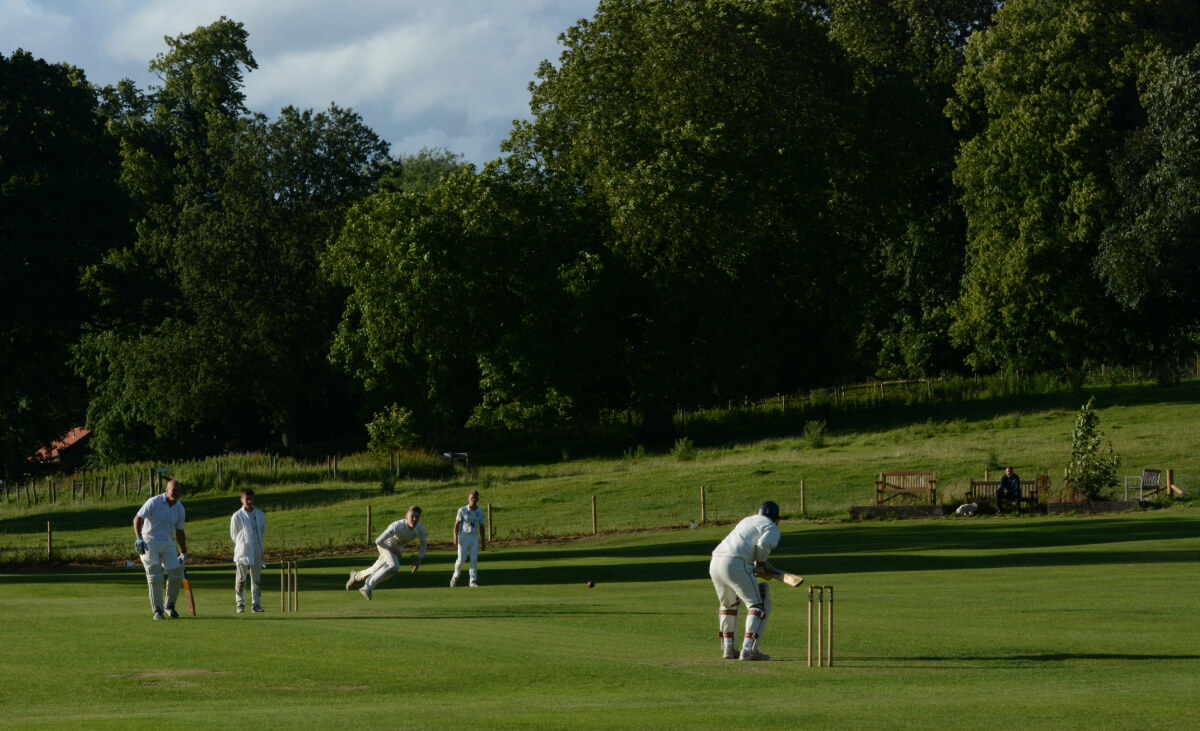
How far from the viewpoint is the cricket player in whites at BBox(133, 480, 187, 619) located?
2191cm

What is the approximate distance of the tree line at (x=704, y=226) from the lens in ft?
208

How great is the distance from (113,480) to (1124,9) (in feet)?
174

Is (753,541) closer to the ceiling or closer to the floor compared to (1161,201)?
closer to the floor

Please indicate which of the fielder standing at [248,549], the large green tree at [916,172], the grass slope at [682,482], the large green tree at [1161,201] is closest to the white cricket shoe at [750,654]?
the fielder standing at [248,549]

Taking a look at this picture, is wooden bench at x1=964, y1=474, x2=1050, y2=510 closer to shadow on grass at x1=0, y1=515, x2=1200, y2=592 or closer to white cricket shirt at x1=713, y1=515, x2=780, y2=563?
shadow on grass at x1=0, y1=515, x2=1200, y2=592

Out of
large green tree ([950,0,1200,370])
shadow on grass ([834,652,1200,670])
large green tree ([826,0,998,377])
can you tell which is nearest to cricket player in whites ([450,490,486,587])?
shadow on grass ([834,652,1200,670])

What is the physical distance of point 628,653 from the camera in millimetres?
16641

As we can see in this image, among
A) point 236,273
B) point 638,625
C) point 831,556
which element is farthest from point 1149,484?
point 236,273

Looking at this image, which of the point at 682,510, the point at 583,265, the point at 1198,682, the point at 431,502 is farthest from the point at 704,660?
the point at 583,265

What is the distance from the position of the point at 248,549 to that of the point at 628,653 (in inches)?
336

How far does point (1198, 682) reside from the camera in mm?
13227

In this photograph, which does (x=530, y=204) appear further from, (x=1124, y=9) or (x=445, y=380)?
(x=1124, y=9)

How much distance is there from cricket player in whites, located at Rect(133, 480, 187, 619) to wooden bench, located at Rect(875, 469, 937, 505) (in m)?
27.8

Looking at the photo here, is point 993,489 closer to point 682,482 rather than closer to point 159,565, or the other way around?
point 682,482
